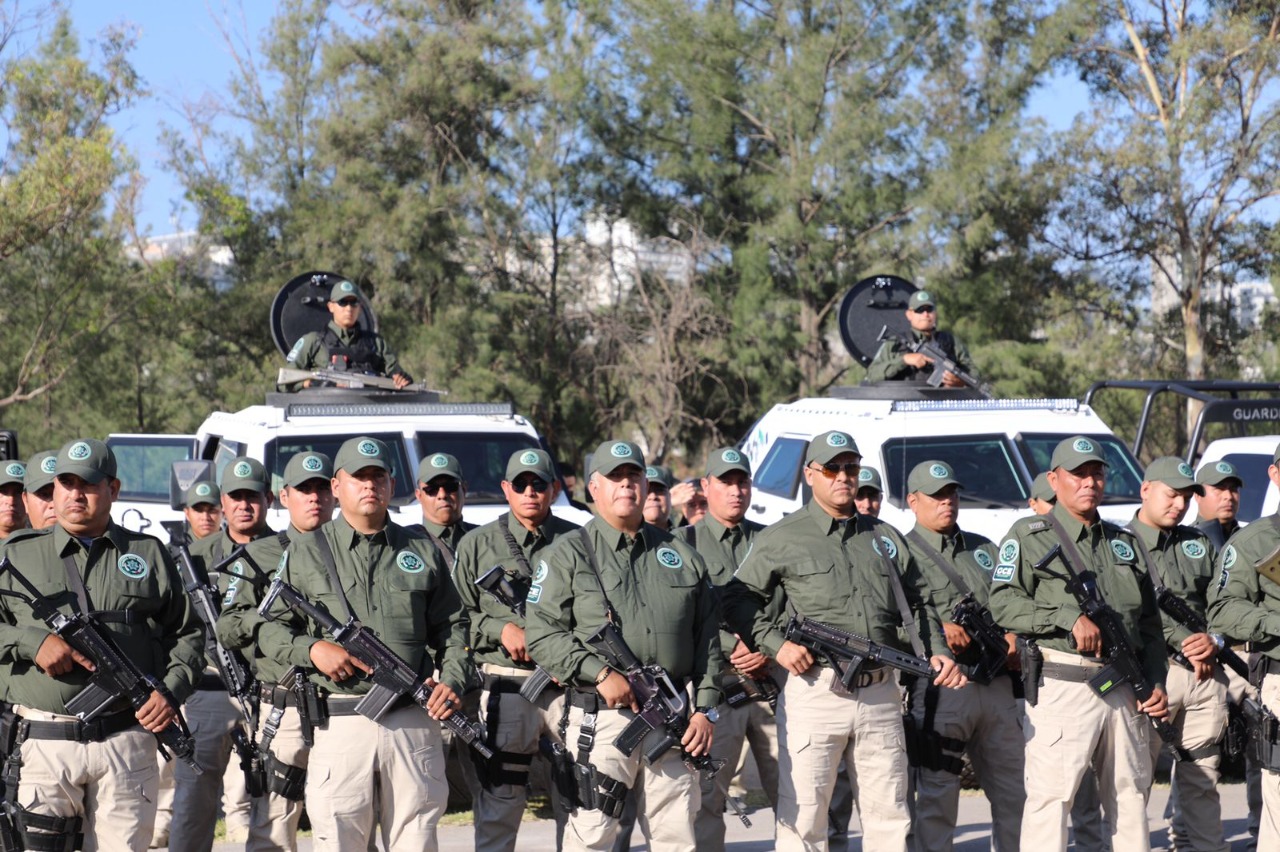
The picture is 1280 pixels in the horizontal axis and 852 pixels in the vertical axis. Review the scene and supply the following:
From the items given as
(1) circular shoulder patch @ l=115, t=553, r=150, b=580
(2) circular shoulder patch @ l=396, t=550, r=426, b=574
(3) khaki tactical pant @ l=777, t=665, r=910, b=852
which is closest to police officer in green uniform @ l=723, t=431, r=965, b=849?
(3) khaki tactical pant @ l=777, t=665, r=910, b=852

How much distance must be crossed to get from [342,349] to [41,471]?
5.11 meters

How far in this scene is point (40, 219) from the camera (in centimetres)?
2375

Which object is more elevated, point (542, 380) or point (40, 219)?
point (40, 219)

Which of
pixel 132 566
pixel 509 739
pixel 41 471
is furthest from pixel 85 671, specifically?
pixel 509 739

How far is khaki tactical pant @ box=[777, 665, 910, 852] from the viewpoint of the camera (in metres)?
6.15

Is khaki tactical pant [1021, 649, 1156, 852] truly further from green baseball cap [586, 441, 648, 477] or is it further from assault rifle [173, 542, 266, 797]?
assault rifle [173, 542, 266, 797]

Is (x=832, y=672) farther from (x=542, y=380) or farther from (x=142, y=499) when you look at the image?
(x=542, y=380)

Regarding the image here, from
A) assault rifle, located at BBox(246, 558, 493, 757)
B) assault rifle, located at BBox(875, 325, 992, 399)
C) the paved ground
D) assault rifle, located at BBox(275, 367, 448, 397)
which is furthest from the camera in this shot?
assault rifle, located at BBox(875, 325, 992, 399)

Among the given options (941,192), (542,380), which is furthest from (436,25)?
(941,192)

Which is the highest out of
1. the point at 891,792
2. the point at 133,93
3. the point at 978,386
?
the point at 133,93

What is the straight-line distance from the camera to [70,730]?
553cm

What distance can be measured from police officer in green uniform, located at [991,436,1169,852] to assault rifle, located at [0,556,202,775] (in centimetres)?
327

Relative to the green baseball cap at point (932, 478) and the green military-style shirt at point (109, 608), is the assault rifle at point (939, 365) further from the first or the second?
the green military-style shirt at point (109, 608)

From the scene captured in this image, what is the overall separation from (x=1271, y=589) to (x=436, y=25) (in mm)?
23877
